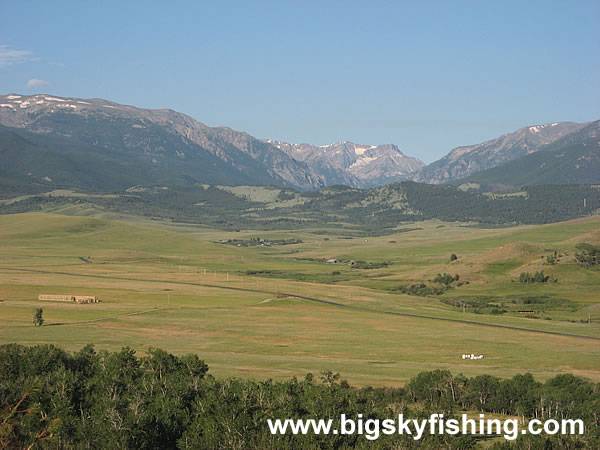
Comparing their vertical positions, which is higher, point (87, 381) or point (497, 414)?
point (87, 381)

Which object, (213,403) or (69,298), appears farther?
(69,298)

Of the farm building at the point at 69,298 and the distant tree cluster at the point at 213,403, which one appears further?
the farm building at the point at 69,298

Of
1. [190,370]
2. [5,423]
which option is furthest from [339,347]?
[5,423]

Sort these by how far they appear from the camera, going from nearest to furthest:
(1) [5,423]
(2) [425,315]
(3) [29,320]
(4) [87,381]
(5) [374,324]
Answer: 1. (1) [5,423]
2. (4) [87,381]
3. (3) [29,320]
4. (5) [374,324]
5. (2) [425,315]

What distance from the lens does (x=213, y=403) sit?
66.1 metres

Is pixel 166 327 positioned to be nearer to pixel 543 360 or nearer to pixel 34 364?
pixel 34 364

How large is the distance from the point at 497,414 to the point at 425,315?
278 ft

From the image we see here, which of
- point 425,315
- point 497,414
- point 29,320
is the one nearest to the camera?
point 497,414

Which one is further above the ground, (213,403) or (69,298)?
(213,403)

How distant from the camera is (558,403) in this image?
77.6 m

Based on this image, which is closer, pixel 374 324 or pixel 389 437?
pixel 389 437

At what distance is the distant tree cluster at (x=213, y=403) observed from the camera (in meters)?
56.6

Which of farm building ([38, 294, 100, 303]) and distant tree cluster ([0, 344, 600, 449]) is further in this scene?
farm building ([38, 294, 100, 303])

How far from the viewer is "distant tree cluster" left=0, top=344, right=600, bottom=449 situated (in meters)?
56.6
